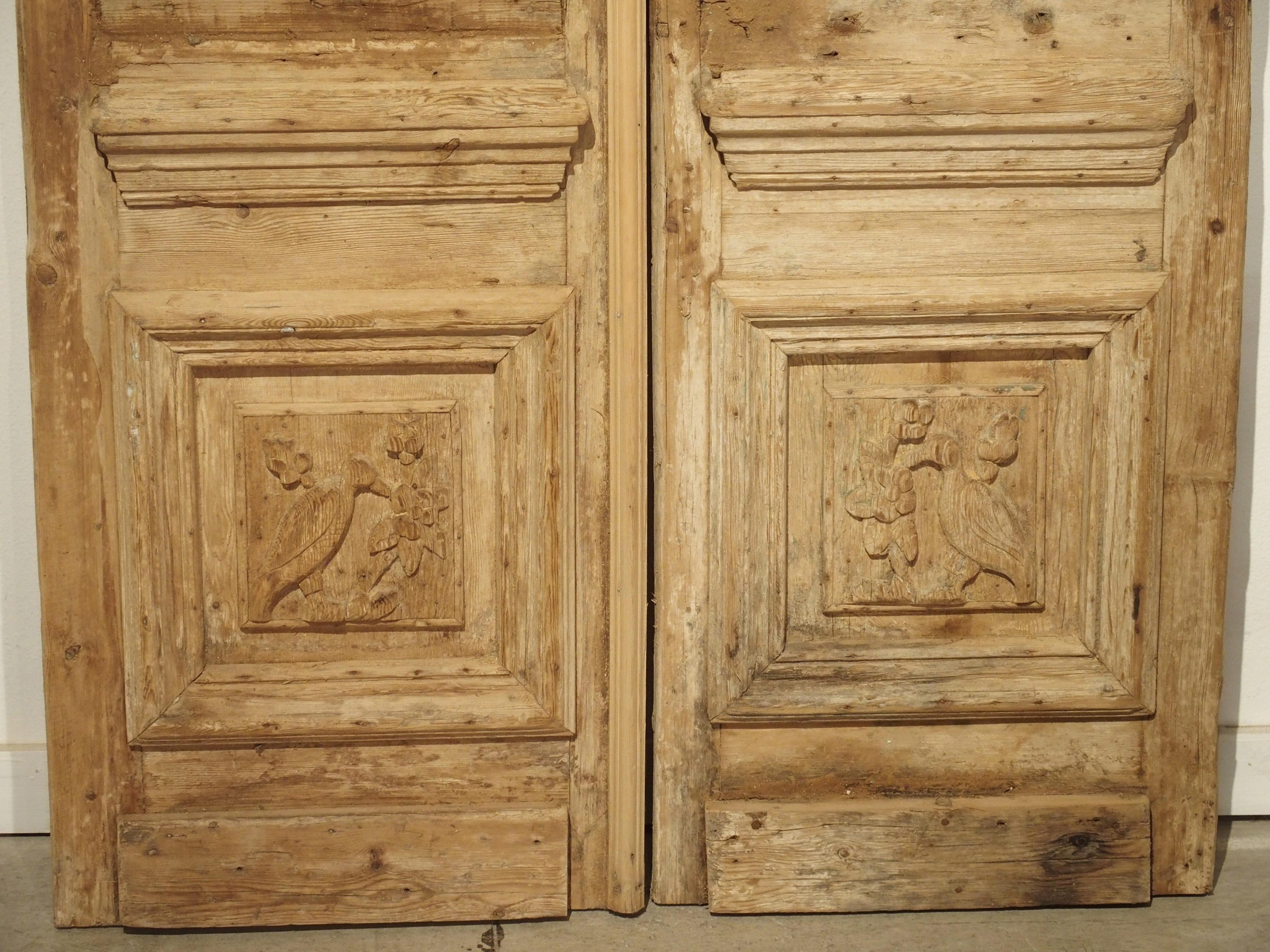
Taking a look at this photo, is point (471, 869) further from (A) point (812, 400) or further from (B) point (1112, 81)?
(B) point (1112, 81)

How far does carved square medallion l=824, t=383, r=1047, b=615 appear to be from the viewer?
1998 mm

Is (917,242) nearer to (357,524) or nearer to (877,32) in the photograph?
(877,32)

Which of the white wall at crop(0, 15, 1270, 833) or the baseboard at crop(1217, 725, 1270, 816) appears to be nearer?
the white wall at crop(0, 15, 1270, 833)

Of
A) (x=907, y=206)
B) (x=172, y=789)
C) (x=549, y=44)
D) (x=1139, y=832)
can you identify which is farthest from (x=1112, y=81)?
(x=172, y=789)

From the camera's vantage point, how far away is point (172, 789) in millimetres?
2008

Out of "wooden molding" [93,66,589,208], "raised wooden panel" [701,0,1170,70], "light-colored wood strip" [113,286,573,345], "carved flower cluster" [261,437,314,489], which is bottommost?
"carved flower cluster" [261,437,314,489]

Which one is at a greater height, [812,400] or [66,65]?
[66,65]

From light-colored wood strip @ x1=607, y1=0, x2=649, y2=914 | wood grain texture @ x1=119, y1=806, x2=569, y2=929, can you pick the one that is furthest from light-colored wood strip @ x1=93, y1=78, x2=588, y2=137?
wood grain texture @ x1=119, y1=806, x2=569, y2=929

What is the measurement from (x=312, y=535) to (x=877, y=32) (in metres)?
1.43

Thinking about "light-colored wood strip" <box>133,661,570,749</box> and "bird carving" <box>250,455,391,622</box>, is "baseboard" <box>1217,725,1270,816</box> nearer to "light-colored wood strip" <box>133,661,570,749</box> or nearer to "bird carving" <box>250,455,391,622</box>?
"light-colored wood strip" <box>133,661,570,749</box>

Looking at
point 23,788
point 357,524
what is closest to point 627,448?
point 357,524

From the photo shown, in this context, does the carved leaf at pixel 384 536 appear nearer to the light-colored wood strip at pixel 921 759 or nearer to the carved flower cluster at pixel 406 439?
the carved flower cluster at pixel 406 439

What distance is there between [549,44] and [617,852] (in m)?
1.55

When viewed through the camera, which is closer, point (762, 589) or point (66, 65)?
point (66, 65)
